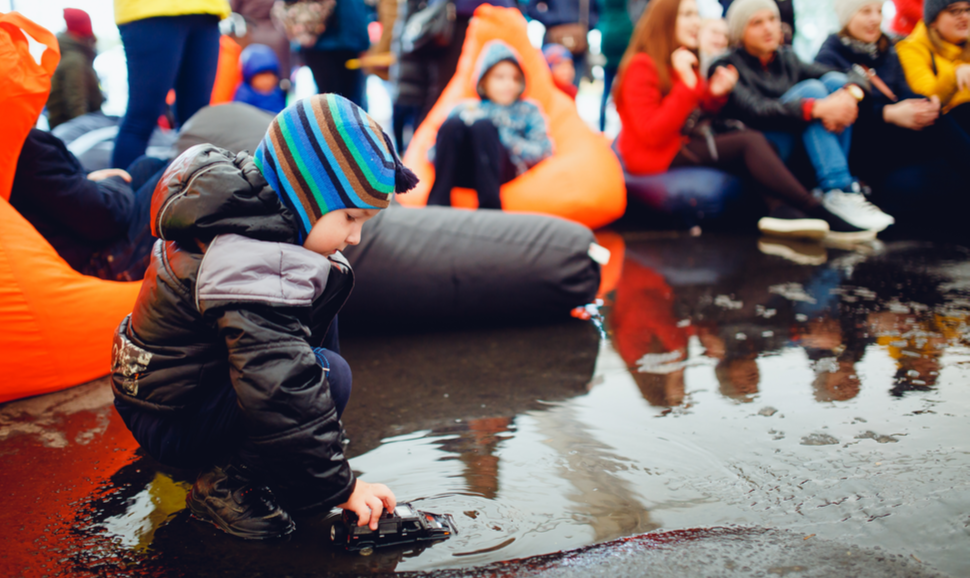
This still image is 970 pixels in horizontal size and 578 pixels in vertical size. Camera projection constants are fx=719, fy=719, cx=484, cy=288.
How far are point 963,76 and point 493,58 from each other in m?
2.68

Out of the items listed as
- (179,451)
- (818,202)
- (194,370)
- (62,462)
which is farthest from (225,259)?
(818,202)

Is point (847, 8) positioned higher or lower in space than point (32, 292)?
higher

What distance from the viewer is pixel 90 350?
2.10 metres

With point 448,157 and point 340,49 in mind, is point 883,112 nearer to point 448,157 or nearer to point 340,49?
point 448,157

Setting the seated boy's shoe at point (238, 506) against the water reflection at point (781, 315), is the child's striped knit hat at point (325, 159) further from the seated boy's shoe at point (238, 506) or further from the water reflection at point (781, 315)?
the water reflection at point (781, 315)

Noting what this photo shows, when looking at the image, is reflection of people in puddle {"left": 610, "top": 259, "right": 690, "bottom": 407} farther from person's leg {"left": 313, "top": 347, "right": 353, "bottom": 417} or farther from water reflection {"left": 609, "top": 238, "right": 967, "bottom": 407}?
person's leg {"left": 313, "top": 347, "right": 353, "bottom": 417}

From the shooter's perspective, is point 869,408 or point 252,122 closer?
point 869,408

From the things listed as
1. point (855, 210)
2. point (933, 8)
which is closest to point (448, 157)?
point (855, 210)

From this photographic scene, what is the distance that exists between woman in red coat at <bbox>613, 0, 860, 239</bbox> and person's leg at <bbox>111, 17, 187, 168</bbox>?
271 cm

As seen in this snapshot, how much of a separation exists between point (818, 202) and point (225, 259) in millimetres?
3765

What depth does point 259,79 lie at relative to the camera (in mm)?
5469

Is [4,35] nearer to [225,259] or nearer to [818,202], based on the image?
[225,259]

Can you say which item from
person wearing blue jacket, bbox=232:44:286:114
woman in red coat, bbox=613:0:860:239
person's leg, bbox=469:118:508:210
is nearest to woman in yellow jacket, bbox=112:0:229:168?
person's leg, bbox=469:118:508:210

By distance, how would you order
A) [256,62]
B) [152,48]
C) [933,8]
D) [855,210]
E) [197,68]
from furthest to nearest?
[256,62]
[933,8]
[855,210]
[197,68]
[152,48]
